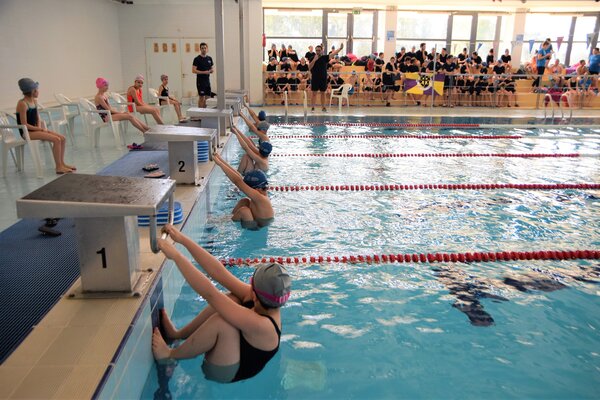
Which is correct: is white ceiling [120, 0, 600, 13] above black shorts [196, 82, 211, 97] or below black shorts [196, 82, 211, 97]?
above

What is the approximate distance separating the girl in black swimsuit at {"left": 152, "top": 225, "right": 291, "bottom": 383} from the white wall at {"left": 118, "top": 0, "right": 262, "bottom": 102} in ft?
46.1

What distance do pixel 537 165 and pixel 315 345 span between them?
6.18m

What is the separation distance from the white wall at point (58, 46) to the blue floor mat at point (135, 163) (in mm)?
3480

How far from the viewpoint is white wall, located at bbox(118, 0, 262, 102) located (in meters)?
15.5

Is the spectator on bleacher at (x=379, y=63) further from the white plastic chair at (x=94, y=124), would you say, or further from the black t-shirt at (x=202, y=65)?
the white plastic chair at (x=94, y=124)

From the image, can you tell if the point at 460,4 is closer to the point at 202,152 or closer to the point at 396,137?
the point at 396,137

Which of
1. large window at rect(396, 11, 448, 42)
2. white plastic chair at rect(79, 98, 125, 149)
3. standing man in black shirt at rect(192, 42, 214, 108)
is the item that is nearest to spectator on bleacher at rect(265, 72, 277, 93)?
standing man in black shirt at rect(192, 42, 214, 108)

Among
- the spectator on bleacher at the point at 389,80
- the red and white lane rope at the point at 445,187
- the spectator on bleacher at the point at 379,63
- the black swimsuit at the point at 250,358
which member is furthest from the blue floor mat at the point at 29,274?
the spectator on bleacher at the point at 379,63

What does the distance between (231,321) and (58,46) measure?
1099cm

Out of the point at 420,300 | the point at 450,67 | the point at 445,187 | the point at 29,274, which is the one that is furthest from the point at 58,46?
the point at 450,67

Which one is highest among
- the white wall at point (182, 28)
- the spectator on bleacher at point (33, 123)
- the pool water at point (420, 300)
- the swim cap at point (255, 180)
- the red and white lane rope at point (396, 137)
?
the white wall at point (182, 28)

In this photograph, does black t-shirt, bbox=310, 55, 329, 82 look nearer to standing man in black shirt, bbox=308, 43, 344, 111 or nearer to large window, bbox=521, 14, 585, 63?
standing man in black shirt, bbox=308, 43, 344, 111

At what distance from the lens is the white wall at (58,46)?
8.80m

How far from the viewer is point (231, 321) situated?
2.13m
